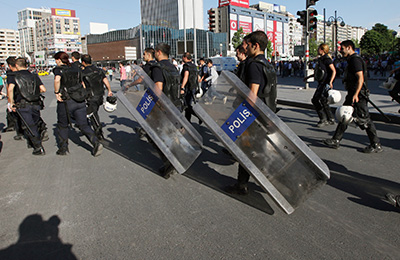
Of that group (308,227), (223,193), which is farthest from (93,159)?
(308,227)

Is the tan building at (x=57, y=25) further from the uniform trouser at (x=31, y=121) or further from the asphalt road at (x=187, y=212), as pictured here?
the asphalt road at (x=187, y=212)

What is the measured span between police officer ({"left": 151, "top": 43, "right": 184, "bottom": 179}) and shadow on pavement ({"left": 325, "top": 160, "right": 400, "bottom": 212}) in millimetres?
2203

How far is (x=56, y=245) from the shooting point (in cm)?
286

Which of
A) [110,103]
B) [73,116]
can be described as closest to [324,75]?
[110,103]

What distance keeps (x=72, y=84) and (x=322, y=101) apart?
5395 millimetres

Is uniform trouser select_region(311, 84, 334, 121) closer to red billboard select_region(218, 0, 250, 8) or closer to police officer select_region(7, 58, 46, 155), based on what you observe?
police officer select_region(7, 58, 46, 155)

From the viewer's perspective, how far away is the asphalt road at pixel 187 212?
2734 millimetres

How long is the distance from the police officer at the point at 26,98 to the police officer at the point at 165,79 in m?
2.83

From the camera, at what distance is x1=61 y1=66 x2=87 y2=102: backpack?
5.54 m

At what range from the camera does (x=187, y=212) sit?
3.43 m

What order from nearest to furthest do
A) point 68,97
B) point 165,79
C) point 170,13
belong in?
point 165,79
point 68,97
point 170,13

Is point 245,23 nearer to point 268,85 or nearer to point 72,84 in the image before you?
point 72,84

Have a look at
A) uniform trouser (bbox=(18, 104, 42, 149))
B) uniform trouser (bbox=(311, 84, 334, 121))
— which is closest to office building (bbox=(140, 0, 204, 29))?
uniform trouser (bbox=(311, 84, 334, 121))

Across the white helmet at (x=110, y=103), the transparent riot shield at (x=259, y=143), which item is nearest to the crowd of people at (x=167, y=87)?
the transparent riot shield at (x=259, y=143)
